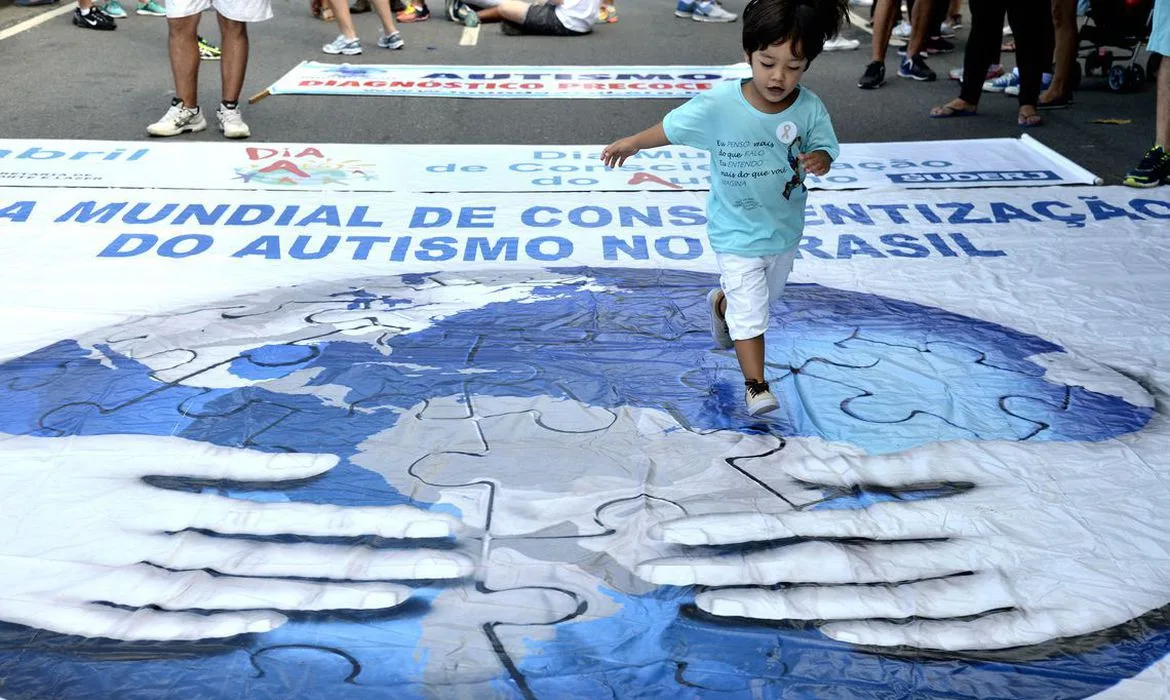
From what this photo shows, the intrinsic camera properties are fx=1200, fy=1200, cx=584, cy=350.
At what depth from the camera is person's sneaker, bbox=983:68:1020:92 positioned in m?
6.42

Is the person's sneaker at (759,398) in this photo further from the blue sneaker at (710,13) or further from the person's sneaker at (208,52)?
the blue sneaker at (710,13)

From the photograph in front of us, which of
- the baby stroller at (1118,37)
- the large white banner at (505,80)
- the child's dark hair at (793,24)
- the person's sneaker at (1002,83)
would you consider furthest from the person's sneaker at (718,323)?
the person's sneaker at (1002,83)

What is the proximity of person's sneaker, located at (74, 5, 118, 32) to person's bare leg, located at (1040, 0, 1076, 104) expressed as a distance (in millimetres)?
5790

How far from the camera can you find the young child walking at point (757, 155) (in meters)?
2.59

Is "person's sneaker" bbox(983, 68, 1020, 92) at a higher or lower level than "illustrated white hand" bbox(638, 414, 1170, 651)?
higher

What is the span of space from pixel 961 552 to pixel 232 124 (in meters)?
3.96

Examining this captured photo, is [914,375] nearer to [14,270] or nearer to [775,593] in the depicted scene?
[775,593]

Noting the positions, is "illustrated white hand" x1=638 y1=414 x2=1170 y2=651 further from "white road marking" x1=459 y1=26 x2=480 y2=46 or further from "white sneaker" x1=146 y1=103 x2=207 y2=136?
"white road marking" x1=459 y1=26 x2=480 y2=46

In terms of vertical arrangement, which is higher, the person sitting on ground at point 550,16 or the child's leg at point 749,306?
the child's leg at point 749,306

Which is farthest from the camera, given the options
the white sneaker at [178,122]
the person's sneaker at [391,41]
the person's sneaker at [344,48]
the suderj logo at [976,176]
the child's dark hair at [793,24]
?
the person's sneaker at [391,41]

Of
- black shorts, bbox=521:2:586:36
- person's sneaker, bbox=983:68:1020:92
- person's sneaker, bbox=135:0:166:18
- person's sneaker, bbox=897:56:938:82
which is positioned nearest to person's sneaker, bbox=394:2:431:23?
black shorts, bbox=521:2:586:36

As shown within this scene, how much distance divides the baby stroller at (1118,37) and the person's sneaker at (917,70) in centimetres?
82

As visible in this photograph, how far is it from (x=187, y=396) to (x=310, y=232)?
1241 mm

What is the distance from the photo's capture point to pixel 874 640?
2008mm
